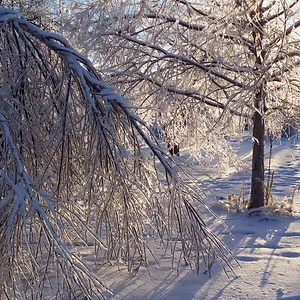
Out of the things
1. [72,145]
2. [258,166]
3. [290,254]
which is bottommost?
[290,254]

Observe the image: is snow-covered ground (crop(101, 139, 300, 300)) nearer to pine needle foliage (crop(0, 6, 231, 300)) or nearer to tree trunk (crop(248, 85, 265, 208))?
pine needle foliage (crop(0, 6, 231, 300))

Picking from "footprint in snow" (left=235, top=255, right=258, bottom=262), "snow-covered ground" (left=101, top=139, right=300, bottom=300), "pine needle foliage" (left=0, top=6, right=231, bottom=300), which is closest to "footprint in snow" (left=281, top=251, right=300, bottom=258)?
"snow-covered ground" (left=101, top=139, right=300, bottom=300)

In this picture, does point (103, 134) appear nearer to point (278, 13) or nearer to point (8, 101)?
point (8, 101)

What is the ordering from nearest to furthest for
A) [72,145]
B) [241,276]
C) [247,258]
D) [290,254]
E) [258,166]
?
[72,145]
[241,276]
[247,258]
[290,254]
[258,166]

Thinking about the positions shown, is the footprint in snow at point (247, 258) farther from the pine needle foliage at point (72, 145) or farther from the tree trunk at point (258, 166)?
the tree trunk at point (258, 166)

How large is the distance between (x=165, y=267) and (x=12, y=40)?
106 inches

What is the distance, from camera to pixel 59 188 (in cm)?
287

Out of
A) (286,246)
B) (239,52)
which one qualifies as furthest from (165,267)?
(239,52)

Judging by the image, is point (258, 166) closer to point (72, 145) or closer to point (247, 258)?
point (247, 258)

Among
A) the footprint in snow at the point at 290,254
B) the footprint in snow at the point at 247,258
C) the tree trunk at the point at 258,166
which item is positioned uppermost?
the tree trunk at the point at 258,166

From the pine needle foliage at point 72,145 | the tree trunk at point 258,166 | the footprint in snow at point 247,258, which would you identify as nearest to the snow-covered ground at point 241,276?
the footprint in snow at point 247,258

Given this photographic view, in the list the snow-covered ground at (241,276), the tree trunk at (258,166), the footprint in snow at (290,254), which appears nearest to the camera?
the snow-covered ground at (241,276)

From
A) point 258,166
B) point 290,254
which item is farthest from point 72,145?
point 258,166

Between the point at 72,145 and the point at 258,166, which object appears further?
the point at 258,166
